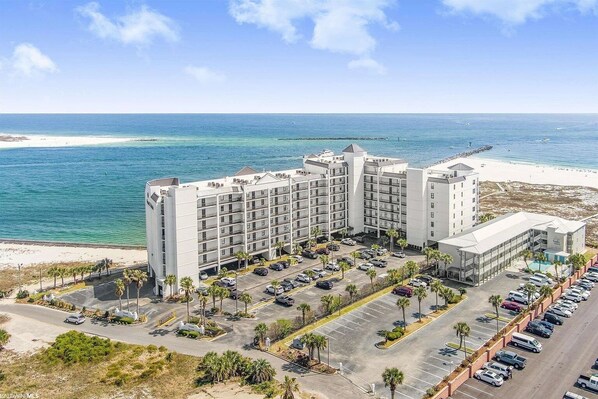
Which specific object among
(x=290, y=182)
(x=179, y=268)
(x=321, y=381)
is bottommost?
(x=321, y=381)

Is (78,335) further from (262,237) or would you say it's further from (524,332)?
(524,332)

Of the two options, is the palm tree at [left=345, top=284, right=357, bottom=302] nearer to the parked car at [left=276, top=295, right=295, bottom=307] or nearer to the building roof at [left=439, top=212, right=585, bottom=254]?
the parked car at [left=276, top=295, right=295, bottom=307]

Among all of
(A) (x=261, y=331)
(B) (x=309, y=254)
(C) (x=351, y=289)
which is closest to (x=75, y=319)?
(A) (x=261, y=331)

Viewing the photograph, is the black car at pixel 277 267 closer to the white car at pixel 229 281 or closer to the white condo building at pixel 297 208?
the white condo building at pixel 297 208

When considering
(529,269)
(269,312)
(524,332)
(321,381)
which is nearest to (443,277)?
(529,269)

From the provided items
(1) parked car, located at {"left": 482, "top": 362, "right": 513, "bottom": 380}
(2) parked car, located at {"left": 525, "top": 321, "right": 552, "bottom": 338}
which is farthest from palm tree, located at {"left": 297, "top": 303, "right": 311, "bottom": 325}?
(2) parked car, located at {"left": 525, "top": 321, "right": 552, "bottom": 338}
